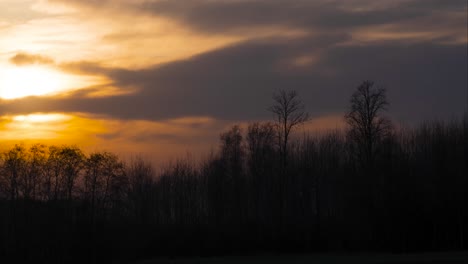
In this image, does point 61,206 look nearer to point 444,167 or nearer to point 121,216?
point 121,216

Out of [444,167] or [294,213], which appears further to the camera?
[294,213]

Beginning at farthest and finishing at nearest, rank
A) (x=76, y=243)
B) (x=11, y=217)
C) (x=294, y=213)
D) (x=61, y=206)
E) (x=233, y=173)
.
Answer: (x=233, y=173) < (x=294, y=213) < (x=11, y=217) < (x=61, y=206) < (x=76, y=243)

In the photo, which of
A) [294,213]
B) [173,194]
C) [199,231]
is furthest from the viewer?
[173,194]

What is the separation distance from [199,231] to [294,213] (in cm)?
1748

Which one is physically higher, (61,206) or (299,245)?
(61,206)

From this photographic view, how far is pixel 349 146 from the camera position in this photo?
102438 mm

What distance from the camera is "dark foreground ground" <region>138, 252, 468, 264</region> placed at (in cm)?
5544

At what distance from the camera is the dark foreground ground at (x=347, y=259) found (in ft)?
182

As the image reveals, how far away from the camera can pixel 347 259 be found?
213 feet

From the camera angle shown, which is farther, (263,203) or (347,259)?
(263,203)

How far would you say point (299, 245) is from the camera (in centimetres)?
8556

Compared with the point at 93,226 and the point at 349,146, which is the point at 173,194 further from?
the point at 93,226

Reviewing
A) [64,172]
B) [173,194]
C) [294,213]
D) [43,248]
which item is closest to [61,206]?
[43,248]

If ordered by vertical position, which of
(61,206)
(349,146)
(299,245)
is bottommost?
(299,245)
